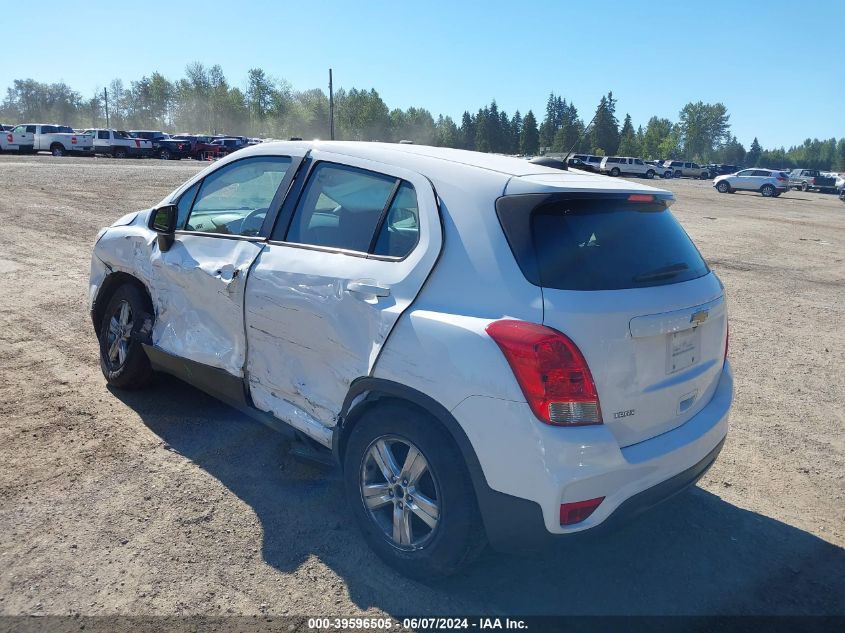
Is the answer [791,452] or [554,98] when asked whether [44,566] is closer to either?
[791,452]

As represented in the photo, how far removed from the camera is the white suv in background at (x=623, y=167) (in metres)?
54.2

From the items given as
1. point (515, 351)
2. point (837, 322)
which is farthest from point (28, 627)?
point (837, 322)

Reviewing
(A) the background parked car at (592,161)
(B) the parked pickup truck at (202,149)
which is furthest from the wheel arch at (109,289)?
(A) the background parked car at (592,161)

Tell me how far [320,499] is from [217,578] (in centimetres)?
77

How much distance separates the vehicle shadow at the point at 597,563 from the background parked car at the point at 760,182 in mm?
42972

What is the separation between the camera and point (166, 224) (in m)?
4.23

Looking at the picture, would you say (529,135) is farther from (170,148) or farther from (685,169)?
(170,148)

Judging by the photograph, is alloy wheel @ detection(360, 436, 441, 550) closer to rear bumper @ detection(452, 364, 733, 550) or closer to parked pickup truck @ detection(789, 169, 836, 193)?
rear bumper @ detection(452, 364, 733, 550)

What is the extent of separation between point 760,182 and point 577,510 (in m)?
45.0

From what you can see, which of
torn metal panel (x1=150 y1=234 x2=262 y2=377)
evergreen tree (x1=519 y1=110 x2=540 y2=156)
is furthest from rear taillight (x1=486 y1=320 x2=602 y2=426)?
evergreen tree (x1=519 y1=110 x2=540 y2=156)

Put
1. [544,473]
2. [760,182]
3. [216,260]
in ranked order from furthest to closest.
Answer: [760,182] < [216,260] < [544,473]

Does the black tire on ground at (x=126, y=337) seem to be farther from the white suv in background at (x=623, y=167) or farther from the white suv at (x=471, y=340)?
the white suv in background at (x=623, y=167)

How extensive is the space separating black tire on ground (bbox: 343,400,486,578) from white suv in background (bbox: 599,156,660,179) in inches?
2103


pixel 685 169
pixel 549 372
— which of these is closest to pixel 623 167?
pixel 685 169
